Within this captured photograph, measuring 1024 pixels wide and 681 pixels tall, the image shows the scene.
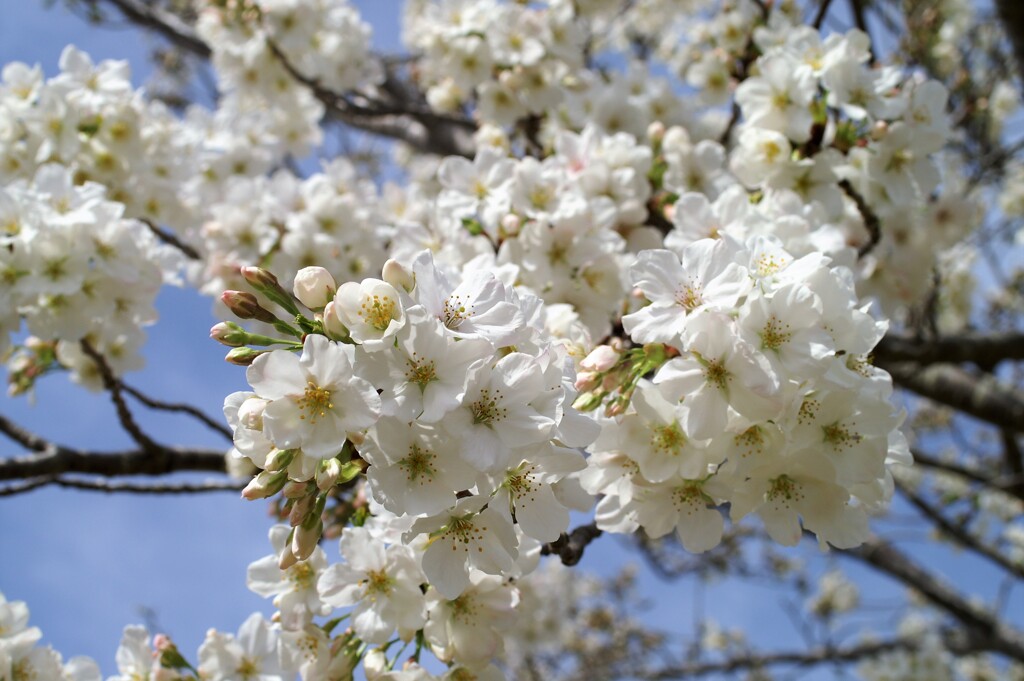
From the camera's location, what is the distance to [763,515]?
1646 millimetres

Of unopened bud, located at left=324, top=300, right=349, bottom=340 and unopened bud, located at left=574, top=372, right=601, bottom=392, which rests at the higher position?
unopened bud, located at left=324, top=300, right=349, bottom=340

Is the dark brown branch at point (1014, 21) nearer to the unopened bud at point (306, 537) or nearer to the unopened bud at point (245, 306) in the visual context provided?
the unopened bud at point (245, 306)

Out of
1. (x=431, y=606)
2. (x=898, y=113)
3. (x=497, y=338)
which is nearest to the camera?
(x=497, y=338)

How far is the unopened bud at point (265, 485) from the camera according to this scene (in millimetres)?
1358

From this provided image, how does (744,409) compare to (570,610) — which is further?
(570,610)

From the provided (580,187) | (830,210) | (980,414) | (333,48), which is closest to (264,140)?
(333,48)

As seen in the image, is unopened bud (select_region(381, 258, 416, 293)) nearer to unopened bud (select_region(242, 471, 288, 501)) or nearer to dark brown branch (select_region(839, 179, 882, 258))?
unopened bud (select_region(242, 471, 288, 501))

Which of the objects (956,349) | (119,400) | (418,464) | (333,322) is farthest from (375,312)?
(956,349)

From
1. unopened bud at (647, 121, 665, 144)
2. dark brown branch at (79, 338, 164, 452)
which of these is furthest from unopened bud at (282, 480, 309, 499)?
unopened bud at (647, 121, 665, 144)

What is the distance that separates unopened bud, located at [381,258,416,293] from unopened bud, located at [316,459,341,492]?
0.35 meters

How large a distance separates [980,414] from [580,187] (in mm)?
3776

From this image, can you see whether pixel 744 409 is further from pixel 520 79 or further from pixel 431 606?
pixel 520 79

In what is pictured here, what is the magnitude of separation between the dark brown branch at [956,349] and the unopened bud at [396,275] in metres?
3.13

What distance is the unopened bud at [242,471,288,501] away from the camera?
1.36 meters
